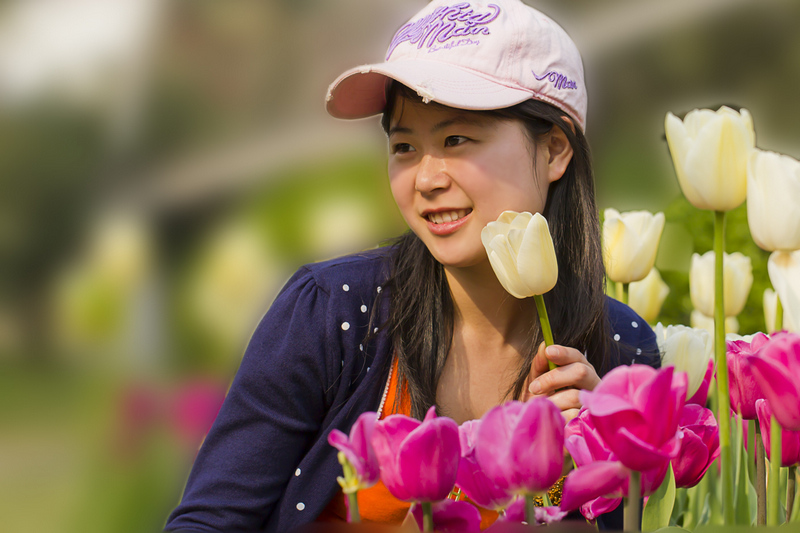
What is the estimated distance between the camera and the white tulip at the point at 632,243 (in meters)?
0.98

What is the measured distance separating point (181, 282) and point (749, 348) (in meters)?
0.63

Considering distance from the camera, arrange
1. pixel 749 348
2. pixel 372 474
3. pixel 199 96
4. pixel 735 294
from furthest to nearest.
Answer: pixel 199 96
pixel 735 294
pixel 749 348
pixel 372 474

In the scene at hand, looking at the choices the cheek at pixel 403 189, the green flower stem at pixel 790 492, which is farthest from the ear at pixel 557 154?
the green flower stem at pixel 790 492

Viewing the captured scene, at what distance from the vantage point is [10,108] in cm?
65

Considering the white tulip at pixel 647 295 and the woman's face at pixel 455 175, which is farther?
the white tulip at pixel 647 295

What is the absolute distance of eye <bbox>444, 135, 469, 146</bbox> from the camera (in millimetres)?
939

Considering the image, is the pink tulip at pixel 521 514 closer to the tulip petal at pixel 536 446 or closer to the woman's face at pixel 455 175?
the tulip petal at pixel 536 446

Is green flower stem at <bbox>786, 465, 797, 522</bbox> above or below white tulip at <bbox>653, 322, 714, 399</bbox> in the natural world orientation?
below

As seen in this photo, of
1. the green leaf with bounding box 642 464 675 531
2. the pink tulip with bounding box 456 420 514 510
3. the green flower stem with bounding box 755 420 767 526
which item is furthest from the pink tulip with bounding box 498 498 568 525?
the green flower stem with bounding box 755 420 767 526

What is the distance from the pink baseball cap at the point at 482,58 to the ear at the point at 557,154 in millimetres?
48

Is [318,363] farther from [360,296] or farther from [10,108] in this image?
[10,108]

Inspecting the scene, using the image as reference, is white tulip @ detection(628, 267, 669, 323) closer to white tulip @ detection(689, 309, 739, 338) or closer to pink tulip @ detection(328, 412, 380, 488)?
white tulip @ detection(689, 309, 739, 338)

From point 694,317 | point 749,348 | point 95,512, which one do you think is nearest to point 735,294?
point 694,317

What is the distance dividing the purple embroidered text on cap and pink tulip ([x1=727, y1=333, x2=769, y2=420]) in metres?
0.52
